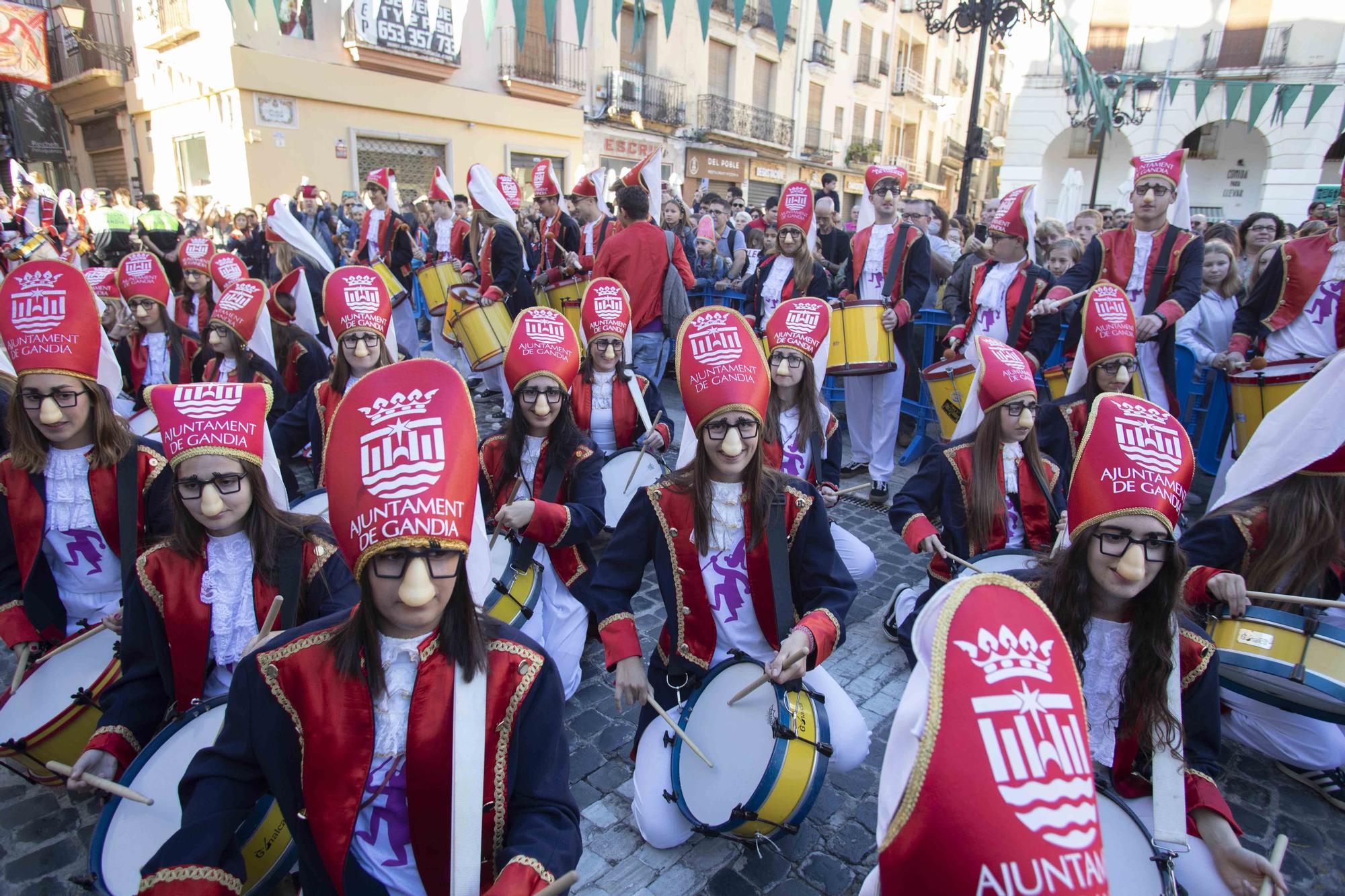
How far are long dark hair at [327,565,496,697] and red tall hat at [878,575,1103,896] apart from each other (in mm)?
1034

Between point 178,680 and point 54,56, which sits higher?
point 54,56

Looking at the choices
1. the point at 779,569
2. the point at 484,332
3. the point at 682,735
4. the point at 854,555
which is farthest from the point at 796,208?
the point at 682,735

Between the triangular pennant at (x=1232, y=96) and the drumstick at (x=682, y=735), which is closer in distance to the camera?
the drumstick at (x=682, y=735)

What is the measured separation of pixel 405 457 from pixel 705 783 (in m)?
1.64

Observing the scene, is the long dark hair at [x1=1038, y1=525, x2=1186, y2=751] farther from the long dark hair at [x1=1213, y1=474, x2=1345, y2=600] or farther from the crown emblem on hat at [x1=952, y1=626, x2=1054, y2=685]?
the crown emblem on hat at [x1=952, y1=626, x2=1054, y2=685]

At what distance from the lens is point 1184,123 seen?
82.2ft

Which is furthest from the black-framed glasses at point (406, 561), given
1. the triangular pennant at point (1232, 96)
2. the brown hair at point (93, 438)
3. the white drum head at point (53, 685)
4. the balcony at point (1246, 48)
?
the balcony at point (1246, 48)

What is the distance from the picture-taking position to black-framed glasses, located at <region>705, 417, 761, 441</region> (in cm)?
276

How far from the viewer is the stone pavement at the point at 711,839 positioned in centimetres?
270

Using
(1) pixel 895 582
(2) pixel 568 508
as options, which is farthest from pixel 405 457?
(1) pixel 895 582

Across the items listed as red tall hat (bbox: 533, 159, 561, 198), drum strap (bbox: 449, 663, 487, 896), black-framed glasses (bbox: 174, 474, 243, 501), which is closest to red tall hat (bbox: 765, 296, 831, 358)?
black-framed glasses (bbox: 174, 474, 243, 501)

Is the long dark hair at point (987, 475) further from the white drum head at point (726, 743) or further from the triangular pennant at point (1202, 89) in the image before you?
the triangular pennant at point (1202, 89)

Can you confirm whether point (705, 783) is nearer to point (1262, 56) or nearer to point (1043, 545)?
point (1043, 545)

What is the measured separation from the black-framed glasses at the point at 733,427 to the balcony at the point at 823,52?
3422 cm
